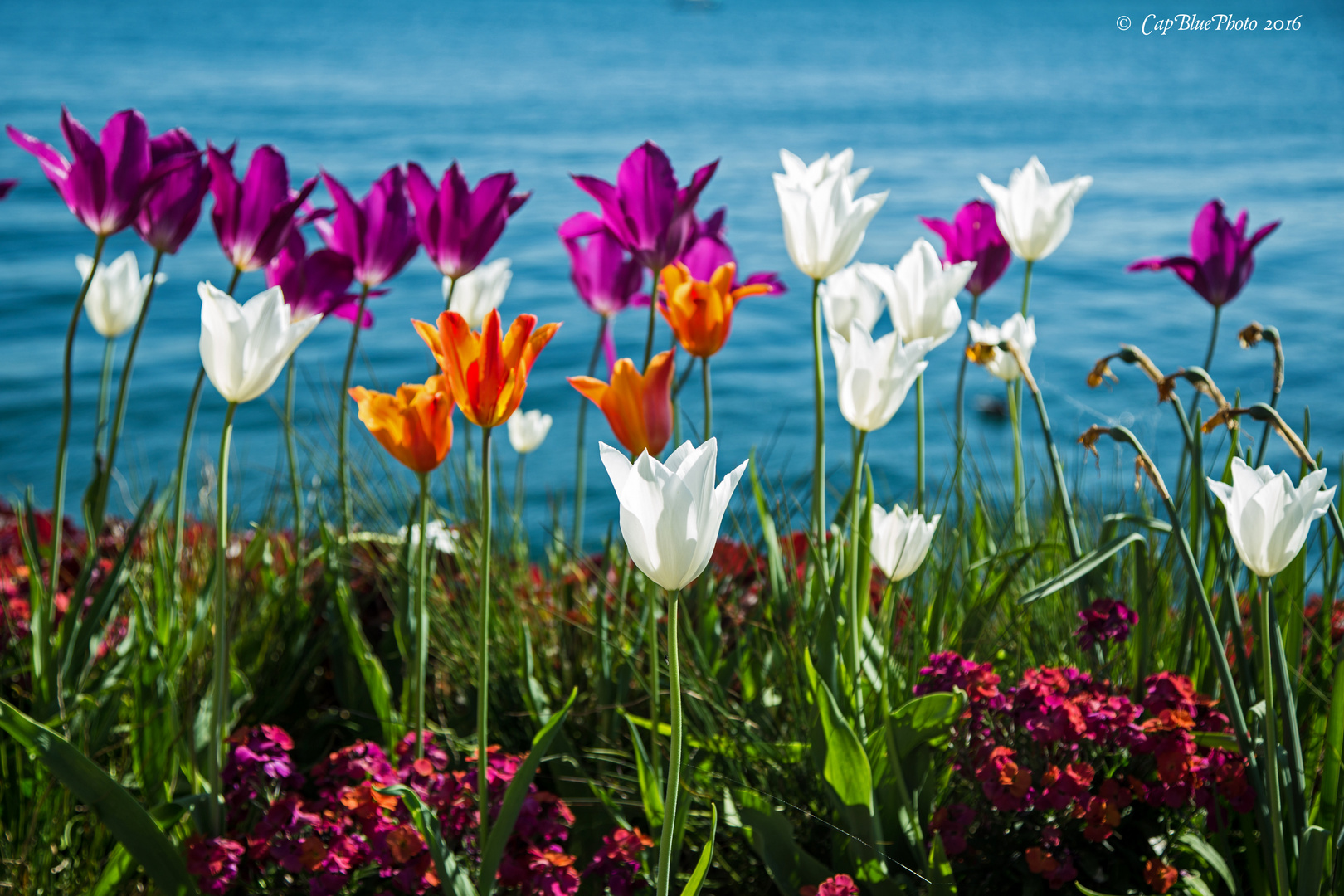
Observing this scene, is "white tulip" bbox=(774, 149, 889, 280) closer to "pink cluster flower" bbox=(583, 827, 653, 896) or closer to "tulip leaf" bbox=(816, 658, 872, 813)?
"tulip leaf" bbox=(816, 658, 872, 813)

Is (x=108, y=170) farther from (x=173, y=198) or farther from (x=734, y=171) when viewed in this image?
(x=734, y=171)

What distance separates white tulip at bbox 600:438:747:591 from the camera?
882 millimetres

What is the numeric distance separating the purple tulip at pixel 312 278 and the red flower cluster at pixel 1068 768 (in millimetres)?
1029

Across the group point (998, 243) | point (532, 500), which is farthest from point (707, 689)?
point (532, 500)

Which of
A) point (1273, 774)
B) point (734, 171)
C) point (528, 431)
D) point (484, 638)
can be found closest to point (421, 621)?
point (484, 638)

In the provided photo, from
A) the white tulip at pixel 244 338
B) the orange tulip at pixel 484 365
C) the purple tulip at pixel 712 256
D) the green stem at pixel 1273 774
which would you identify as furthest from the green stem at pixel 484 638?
the green stem at pixel 1273 774

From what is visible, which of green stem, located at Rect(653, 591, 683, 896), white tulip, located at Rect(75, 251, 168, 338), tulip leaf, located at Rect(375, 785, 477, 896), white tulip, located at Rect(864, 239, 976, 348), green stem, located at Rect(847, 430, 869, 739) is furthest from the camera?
white tulip, located at Rect(75, 251, 168, 338)

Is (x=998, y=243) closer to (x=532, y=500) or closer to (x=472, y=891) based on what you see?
(x=472, y=891)

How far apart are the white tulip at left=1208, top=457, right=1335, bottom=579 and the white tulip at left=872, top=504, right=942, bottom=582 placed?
1.10 feet

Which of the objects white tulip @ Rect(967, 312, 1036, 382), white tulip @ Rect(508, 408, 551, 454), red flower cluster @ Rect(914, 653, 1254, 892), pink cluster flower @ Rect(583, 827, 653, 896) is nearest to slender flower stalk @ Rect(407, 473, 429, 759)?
pink cluster flower @ Rect(583, 827, 653, 896)

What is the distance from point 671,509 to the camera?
0.88m

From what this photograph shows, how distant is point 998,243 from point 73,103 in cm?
1260

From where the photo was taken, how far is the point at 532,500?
5.39 metres

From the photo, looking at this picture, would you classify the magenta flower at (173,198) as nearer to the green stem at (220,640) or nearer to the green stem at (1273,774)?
the green stem at (220,640)
